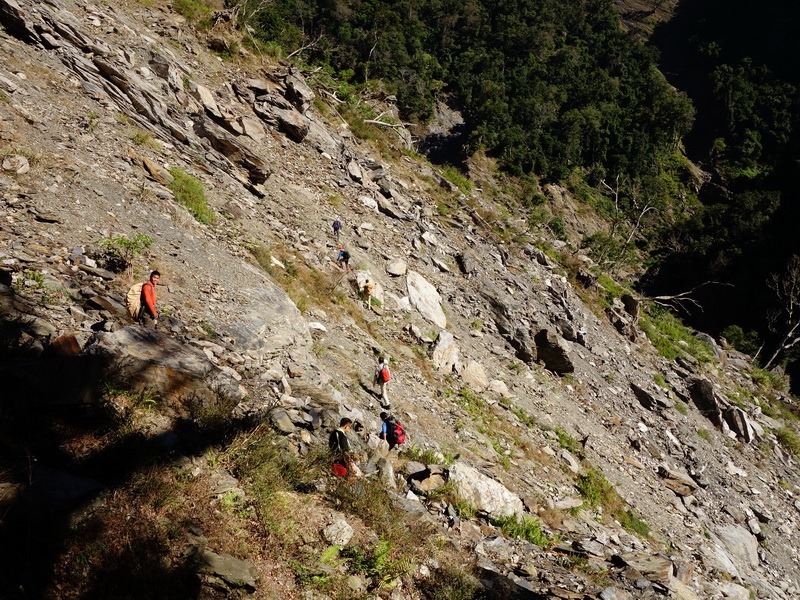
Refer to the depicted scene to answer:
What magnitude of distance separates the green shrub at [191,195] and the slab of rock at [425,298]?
17.8 feet

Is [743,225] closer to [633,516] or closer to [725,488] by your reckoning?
[725,488]

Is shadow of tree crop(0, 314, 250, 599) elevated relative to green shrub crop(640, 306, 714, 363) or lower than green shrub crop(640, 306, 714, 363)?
lower

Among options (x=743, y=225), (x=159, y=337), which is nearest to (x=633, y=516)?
(x=159, y=337)

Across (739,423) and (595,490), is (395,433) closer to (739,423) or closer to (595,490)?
(595,490)

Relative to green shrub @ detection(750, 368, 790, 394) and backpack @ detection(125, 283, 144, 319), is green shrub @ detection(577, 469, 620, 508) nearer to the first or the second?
backpack @ detection(125, 283, 144, 319)

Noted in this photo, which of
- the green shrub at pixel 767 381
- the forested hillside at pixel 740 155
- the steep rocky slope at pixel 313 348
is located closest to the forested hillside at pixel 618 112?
the forested hillside at pixel 740 155

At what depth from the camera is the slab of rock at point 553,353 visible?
13781 mm

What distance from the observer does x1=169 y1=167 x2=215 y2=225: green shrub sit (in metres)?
9.05

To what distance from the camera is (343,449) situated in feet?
18.0

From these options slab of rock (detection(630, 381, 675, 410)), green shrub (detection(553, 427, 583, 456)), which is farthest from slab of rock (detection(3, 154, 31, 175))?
slab of rock (detection(630, 381, 675, 410))

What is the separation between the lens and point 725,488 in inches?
521

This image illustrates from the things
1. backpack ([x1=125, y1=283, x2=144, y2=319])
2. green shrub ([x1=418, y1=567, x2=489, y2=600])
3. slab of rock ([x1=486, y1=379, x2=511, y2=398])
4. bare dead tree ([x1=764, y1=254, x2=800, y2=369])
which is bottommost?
slab of rock ([x1=486, y1=379, x2=511, y2=398])

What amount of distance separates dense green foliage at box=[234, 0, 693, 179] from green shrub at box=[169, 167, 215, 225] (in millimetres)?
25962

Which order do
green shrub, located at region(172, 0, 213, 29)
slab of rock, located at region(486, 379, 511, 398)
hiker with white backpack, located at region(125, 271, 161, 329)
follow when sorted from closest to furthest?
hiker with white backpack, located at region(125, 271, 161, 329)
slab of rock, located at region(486, 379, 511, 398)
green shrub, located at region(172, 0, 213, 29)
